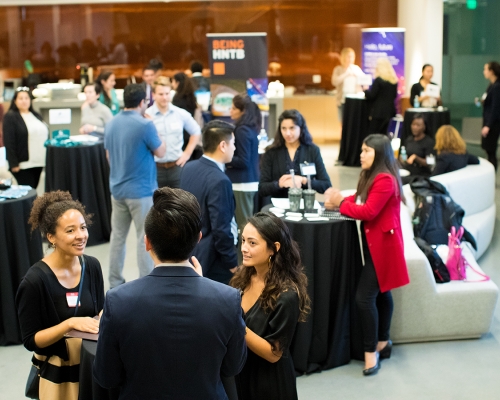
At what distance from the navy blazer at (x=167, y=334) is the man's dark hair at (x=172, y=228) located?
0.05 m

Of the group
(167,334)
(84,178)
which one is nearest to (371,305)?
(167,334)

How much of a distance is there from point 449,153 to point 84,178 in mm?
3360

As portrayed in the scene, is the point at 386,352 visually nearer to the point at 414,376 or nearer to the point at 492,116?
the point at 414,376

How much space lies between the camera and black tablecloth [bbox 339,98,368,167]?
10233 mm

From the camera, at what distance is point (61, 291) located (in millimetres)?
2723

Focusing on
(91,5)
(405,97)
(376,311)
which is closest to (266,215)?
(376,311)

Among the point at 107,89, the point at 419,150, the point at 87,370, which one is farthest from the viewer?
the point at 107,89

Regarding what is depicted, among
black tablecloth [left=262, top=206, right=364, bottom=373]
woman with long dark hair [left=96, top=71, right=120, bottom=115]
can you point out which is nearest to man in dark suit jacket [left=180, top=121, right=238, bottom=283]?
black tablecloth [left=262, top=206, right=364, bottom=373]

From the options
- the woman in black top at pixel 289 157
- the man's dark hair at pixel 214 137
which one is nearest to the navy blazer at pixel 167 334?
the man's dark hair at pixel 214 137

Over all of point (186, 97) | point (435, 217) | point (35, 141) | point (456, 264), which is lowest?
point (456, 264)

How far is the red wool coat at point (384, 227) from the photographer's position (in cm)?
387

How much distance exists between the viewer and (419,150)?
24.4 feet

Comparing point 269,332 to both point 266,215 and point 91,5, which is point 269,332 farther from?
point 91,5

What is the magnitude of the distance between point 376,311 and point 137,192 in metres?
1.93
